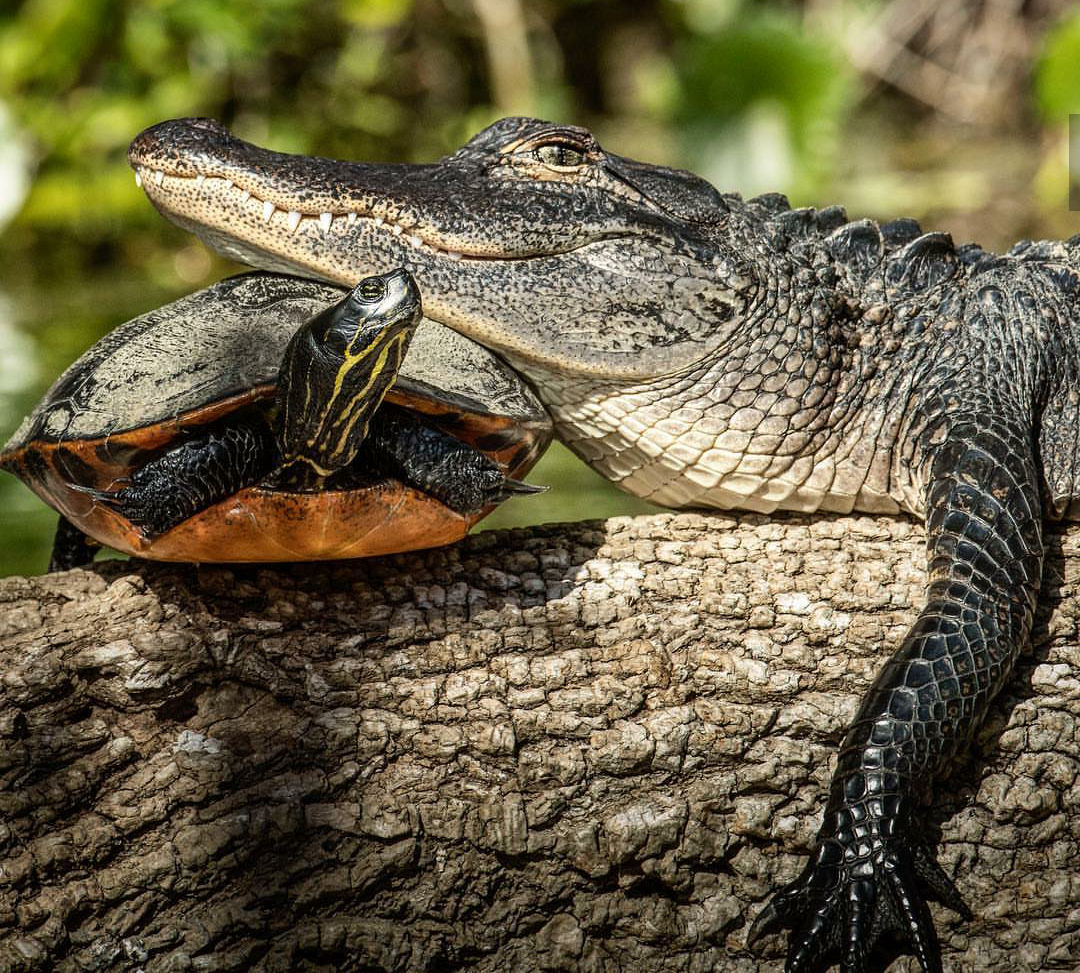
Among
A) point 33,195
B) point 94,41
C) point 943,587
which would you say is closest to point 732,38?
point 94,41

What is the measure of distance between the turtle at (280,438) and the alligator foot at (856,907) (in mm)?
1082

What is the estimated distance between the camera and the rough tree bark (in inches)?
91.7

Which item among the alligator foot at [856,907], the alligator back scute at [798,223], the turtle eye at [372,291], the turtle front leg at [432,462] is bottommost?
the alligator foot at [856,907]

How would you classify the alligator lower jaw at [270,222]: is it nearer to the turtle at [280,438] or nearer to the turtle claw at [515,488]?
the turtle at [280,438]

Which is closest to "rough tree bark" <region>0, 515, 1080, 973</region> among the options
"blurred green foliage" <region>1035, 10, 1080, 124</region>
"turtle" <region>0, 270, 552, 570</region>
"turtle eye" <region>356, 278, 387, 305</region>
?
"turtle" <region>0, 270, 552, 570</region>

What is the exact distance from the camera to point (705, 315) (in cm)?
317

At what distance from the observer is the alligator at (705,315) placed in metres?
2.98

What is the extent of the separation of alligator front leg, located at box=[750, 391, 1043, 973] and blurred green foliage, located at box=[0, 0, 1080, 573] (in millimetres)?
3440

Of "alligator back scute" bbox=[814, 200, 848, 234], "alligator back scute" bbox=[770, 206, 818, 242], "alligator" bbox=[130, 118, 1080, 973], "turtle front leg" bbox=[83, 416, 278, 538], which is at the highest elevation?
"alligator back scute" bbox=[814, 200, 848, 234]

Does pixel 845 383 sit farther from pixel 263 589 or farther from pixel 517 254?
pixel 263 589

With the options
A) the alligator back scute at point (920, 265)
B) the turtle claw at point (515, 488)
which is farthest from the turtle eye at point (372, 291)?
the alligator back scute at point (920, 265)

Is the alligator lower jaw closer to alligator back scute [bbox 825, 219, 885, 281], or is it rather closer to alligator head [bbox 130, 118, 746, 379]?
alligator head [bbox 130, 118, 746, 379]

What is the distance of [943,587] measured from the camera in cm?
269

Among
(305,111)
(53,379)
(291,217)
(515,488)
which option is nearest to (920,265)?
(515,488)
